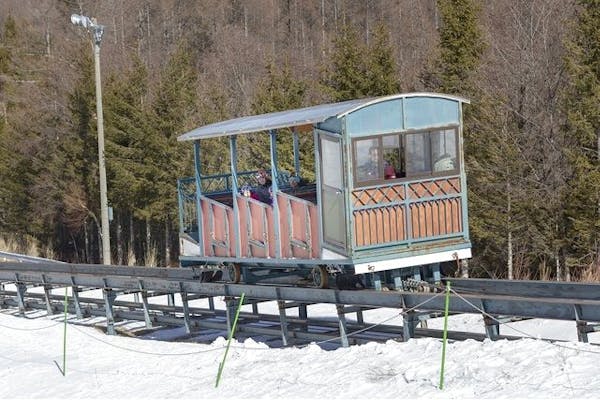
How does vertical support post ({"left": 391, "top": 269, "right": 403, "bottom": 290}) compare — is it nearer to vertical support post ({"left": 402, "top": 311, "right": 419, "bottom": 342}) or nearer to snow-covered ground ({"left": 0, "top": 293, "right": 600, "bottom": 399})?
vertical support post ({"left": 402, "top": 311, "right": 419, "bottom": 342})

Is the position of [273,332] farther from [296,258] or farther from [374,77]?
[374,77]

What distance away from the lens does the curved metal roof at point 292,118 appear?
13.6 m

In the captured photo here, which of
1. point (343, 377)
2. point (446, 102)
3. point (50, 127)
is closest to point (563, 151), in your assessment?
point (446, 102)

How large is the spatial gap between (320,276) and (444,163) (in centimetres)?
241

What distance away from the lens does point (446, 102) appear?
14422mm

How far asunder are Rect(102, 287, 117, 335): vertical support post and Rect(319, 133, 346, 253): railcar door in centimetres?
585

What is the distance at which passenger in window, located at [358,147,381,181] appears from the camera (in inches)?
538

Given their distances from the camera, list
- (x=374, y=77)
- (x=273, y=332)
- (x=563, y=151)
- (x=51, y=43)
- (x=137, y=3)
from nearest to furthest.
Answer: (x=273, y=332) < (x=563, y=151) < (x=374, y=77) < (x=51, y=43) < (x=137, y=3)

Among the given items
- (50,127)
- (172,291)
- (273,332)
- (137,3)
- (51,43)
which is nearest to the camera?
(273,332)

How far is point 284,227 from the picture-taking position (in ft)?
48.6

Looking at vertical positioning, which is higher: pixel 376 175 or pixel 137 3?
pixel 137 3

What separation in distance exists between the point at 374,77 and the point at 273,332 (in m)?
16.8

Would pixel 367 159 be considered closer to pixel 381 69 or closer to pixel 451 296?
pixel 451 296

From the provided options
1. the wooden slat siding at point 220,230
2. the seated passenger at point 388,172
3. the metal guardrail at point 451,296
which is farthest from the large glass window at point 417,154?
the wooden slat siding at point 220,230
